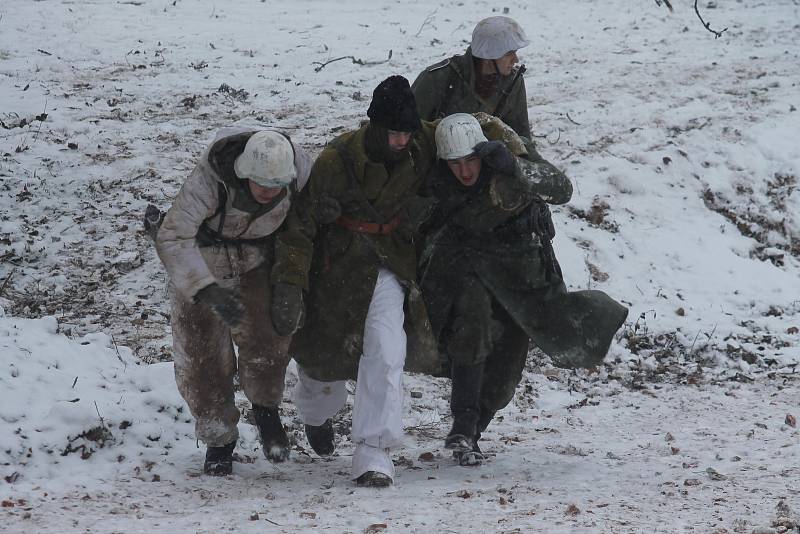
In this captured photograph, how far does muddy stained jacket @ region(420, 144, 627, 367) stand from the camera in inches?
183

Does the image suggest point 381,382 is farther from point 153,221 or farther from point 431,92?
point 431,92

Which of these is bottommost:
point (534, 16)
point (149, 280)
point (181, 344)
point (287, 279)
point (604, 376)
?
point (604, 376)

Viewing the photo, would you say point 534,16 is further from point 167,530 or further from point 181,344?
point 167,530

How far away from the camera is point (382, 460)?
4.23 meters

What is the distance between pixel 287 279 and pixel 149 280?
2905 mm

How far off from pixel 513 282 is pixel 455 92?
1.26 m

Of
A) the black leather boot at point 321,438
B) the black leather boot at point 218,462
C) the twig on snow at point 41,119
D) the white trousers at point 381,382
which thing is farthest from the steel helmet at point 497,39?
the twig on snow at point 41,119

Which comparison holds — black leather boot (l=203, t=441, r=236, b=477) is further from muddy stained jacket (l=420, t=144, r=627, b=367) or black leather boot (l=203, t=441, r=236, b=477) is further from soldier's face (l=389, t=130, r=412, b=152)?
soldier's face (l=389, t=130, r=412, b=152)

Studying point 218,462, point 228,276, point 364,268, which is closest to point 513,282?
point 364,268

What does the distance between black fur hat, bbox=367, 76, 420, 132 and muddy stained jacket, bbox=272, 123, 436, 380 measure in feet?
0.65

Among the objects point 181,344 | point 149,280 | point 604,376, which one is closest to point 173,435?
point 181,344

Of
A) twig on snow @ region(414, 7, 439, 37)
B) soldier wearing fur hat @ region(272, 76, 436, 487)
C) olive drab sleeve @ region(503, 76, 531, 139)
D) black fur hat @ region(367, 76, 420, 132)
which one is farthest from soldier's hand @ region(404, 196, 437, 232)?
twig on snow @ region(414, 7, 439, 37)

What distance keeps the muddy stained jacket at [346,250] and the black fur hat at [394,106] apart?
0.65 ft

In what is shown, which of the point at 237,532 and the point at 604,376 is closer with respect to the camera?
the point at 237,532
